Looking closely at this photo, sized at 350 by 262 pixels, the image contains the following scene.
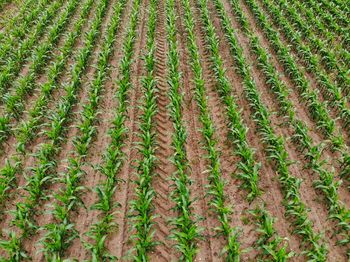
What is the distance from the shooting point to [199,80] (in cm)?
832

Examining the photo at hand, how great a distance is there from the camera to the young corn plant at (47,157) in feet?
17.6

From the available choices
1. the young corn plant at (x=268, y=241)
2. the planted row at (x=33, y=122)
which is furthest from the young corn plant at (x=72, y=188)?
the young corn plant at (x=268, y=241)

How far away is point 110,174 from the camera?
5.97m

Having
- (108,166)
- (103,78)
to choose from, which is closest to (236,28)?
(103,78)

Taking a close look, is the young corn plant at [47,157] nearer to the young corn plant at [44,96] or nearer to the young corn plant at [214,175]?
the young corn plant at [44,96]

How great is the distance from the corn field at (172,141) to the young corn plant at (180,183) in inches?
1.1

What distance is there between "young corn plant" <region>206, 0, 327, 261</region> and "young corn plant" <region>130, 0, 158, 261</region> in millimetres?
2069

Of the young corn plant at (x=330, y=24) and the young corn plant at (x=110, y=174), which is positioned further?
the young corn plant at (x=330, y=24)

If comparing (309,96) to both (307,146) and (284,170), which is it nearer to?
(307,146)

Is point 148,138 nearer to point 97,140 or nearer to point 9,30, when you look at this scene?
point 97,140

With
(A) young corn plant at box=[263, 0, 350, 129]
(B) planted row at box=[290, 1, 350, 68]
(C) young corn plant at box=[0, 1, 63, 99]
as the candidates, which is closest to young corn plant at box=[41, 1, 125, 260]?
(C) young corn plant at box=[0, 1, 63, 99]

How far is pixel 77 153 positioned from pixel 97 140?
0.52m

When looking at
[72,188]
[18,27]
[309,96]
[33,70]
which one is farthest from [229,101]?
[18,27]

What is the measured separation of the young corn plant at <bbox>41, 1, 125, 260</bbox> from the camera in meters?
5.04
